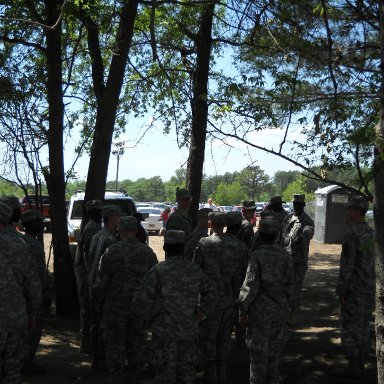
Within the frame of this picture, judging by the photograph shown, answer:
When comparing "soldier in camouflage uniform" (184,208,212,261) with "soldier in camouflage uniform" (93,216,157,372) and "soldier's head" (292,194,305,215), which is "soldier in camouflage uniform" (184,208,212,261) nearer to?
"soldier in camouflage uniform" (93,216,157,372)

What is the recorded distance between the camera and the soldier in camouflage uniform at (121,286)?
618 centimetres

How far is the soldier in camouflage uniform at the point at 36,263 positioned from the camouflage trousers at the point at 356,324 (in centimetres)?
335

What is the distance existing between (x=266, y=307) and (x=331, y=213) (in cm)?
1553

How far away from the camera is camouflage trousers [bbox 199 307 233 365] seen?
259 inches

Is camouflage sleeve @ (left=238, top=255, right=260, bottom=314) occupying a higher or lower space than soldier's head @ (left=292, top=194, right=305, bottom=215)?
lower

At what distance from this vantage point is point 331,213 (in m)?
20.7

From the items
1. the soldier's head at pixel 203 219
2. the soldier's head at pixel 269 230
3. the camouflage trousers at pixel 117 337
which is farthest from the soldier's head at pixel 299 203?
the camouflage trousers at pixel 117 337

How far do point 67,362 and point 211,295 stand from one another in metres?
2.75

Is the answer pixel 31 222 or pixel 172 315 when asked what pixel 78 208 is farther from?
pixel 172 315

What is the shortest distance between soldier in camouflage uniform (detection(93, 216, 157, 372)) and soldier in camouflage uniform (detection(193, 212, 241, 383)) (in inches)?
24.7

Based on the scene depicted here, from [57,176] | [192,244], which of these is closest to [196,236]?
[192,244]

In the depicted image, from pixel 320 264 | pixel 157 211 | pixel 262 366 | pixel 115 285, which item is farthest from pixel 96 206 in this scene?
pixel 157 211

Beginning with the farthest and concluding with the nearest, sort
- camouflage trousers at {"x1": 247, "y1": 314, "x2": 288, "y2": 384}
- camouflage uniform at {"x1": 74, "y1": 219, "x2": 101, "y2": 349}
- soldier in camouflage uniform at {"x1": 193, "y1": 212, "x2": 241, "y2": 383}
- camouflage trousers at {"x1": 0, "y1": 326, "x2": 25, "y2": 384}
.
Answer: camouflage uniform at {"x1": 74, "y1": 219, "x2": 101, "y2": 349} < soldier in camouflage uniform at {"x1": 193, "y1": 212, "x2": 241, "y2": 383} < camouflage trousers at {"x1": 247, "y1": 314, "x2": 288, "y2": 384} < camouflage trousers at {"x1": 0, "y1": 326, "x2": 25, "y2": 384}

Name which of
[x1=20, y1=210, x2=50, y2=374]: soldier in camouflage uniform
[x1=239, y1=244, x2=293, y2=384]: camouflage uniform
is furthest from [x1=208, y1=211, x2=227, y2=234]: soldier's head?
[x1=20, y1=210, x2=50, y2=374]: soldier in camouflage uniform
